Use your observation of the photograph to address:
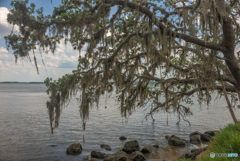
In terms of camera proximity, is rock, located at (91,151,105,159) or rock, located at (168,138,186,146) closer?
rock, located at (91,151,105,159)

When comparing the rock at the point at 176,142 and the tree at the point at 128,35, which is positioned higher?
the tree at the point at 128,35

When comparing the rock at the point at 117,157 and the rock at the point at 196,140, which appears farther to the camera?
the rock at the point at 196,140

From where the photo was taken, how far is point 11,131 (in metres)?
16.8

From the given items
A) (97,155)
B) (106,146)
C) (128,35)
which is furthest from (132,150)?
(128,35)

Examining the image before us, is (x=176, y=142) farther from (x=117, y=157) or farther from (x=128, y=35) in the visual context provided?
(x=128, y=35)

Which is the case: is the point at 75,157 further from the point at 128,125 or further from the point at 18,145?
the point at 128,125

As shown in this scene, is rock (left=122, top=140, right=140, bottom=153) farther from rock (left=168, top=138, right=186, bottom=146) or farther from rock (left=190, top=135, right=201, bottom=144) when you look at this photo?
rock (left=190, top=135, right=201, bottom=144)

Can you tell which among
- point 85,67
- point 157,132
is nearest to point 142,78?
point 85,67

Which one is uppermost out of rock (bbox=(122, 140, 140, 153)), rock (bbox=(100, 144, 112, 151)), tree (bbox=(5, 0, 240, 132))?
tree (bbox=(5, 0, 240, 132))

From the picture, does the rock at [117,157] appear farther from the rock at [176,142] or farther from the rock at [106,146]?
the rock at [176,142]

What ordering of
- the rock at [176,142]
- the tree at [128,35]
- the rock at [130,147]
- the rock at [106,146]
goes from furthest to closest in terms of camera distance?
the rock at [176,142]
the rock at [106,146]
the rock at [130,147]
the tree at [128,35]

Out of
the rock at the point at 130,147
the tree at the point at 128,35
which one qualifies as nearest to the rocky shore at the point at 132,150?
the rock at the point at 130,147

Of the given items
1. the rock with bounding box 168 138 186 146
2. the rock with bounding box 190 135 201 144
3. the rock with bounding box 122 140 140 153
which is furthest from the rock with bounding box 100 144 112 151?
the rock with bounding box 190 135 201 144

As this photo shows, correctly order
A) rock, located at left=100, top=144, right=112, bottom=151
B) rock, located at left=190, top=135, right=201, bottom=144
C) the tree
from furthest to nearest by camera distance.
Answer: rock, located at left=190, top=135, right=201, bottom=144
rock, located at left=100, top=144, right=112, bottom=151
the tree
